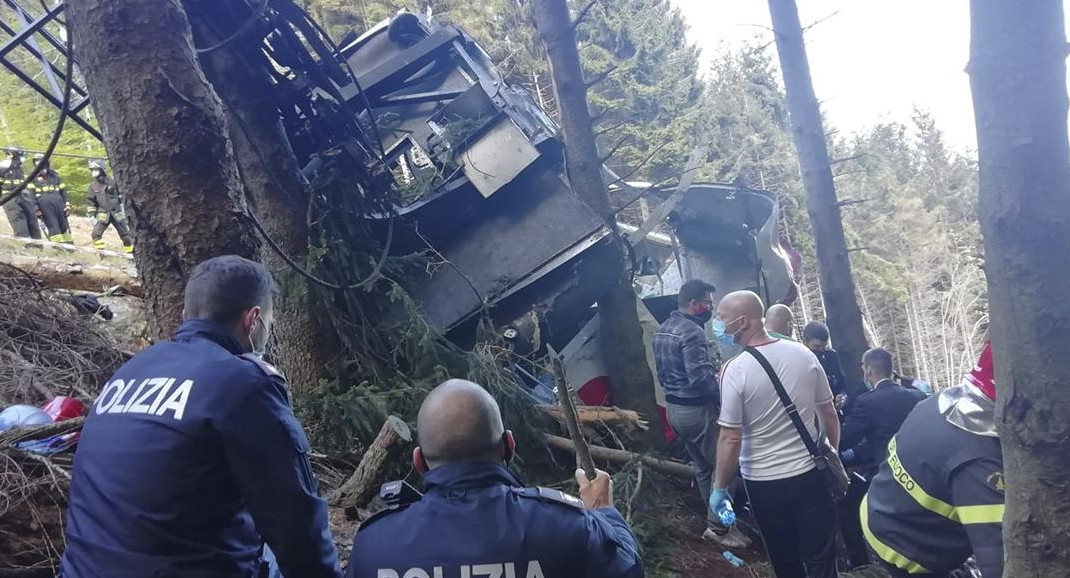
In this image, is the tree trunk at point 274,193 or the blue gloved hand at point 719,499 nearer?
the blue gloved hand at point 719,499

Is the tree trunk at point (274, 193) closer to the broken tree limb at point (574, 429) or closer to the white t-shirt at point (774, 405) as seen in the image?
the white t-shirt at point (774, 405)

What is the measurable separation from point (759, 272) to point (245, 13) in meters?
5.89

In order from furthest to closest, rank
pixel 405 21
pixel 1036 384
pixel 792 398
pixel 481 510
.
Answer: pixel 405 21
pixel 792 398
pixel 1036 384
pixel 481 510

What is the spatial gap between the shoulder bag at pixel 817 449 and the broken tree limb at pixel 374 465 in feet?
5.97

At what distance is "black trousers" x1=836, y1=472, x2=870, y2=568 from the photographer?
4.39m

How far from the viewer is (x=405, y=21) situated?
311 inches

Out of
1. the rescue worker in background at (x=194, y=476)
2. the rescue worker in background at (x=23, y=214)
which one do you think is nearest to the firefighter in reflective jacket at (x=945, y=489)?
the rescue worker in background at (x=194, y=476)

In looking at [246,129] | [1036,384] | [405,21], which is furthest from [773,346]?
[405,21]

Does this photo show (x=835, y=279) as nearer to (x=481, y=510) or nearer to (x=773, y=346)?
(x=773, y=346)

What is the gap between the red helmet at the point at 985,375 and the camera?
2221mm

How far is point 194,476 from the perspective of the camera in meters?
1.82

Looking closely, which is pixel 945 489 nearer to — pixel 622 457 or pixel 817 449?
pixel 817 449

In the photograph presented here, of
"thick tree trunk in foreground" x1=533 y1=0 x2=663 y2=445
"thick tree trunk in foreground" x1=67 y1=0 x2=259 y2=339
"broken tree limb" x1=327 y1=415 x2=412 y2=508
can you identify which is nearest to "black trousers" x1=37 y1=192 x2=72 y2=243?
"thick tree trunk in foreground" x1=533 y1=0 x2=663 y2=445

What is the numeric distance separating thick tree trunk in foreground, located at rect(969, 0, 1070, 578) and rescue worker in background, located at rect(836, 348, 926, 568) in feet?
7.48
